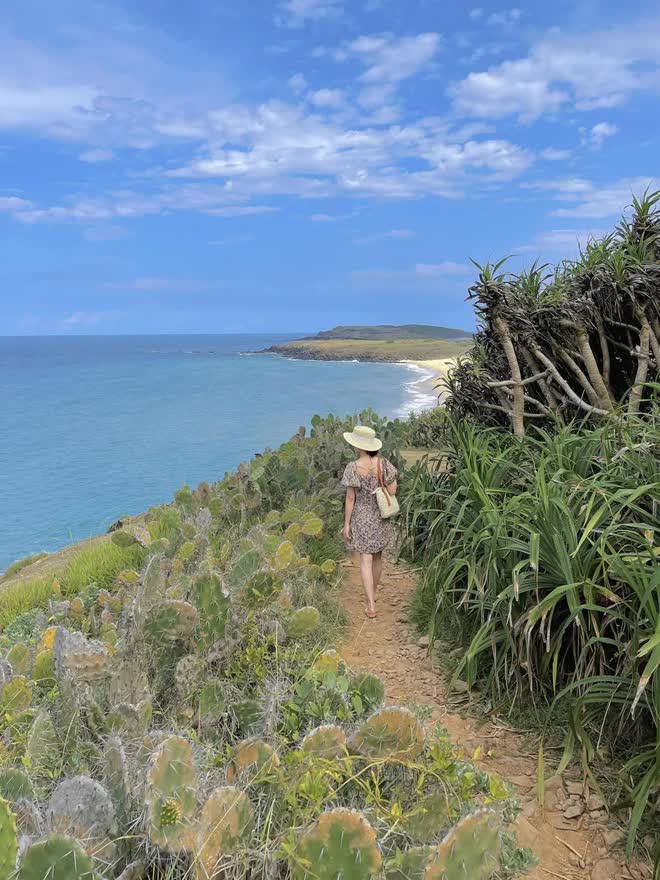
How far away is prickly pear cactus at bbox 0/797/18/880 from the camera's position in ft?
6.05

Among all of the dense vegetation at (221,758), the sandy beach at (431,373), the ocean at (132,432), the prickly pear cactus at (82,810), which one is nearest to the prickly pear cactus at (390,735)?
the dense vegetation at (221,758)

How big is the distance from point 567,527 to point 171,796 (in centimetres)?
243

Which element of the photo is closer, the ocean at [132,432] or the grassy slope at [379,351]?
the ocean at [132,432]

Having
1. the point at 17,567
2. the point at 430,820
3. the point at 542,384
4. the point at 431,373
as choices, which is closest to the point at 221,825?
the point at 430,820

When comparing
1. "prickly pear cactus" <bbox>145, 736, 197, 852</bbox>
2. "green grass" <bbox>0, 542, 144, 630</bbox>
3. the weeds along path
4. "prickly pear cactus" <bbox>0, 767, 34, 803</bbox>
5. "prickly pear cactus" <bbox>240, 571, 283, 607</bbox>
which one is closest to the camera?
"prickly pear cactus" <bbox>145, 736, 197, 852</bbox>

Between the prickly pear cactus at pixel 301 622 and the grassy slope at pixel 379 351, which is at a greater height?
the grassy slope at pixel 379 351

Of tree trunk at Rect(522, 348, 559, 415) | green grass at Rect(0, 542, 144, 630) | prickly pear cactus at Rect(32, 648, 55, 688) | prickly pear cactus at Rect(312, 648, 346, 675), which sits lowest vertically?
green grass at Rect(0, 542, 144, 630)

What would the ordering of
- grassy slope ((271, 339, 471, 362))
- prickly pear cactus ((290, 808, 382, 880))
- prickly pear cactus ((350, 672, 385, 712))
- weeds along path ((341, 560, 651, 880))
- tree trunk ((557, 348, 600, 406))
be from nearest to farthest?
prickly pear cactus ((290, 808, 382, 880))
weeds along path ((341, 560, 651, 880))
prickly pear cactus ((350, 672, 385, 712))
tree trunk ((557, 348, 600, 406))
grassy slope ((271, 339, 471, 362))

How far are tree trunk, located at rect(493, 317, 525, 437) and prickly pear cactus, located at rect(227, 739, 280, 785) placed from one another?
391cm

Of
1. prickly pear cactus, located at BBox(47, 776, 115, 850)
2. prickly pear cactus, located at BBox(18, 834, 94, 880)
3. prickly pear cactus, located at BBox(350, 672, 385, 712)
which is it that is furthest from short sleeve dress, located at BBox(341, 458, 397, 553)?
prickly pear cactus, located at BBox(18, 834, 94, 880)

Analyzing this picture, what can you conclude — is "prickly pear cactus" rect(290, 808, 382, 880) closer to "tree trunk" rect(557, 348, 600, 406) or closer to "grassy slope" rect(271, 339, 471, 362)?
"tree trunk" rect(557, 348, 600, 406)

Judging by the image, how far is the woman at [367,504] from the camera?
555 cm

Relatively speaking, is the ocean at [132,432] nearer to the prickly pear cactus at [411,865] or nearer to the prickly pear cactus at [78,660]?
the prickly pear cactus at [78,660]

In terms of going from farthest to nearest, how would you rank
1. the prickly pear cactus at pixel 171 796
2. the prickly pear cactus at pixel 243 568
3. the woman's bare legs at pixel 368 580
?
the woman's bare legs at pixel 368 580, the prickly pear cactus at pixel 243 568, the prickly pear cactus at pixel 171 796
